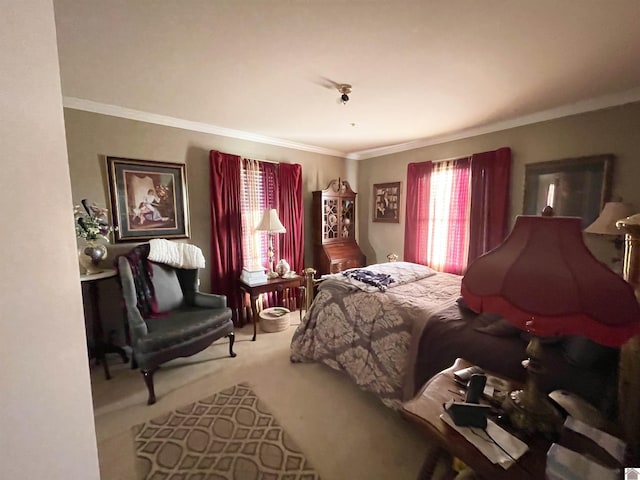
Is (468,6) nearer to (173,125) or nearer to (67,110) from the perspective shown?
(173,125)

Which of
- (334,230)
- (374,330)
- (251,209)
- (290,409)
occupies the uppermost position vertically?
(251,209)

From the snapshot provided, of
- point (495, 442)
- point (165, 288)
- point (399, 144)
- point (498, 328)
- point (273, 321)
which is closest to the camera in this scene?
point (495, 442)

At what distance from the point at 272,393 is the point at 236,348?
0.86 m

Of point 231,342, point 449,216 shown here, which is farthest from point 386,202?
point 231,342

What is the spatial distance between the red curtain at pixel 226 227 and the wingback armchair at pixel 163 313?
470 mm

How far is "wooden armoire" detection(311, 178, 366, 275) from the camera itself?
3930mm

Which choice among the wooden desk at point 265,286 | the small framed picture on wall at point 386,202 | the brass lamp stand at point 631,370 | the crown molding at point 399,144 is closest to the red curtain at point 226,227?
the wooden desk at point 265,286

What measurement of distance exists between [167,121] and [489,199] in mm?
3680

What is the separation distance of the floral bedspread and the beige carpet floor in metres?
0.15

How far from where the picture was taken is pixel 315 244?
413cm

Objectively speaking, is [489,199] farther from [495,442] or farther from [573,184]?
[495,442]

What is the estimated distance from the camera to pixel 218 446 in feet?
5.19

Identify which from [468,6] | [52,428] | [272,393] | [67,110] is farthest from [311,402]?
[67,110]

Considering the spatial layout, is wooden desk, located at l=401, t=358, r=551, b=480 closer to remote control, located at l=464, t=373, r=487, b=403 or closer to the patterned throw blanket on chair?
remote control, located at l=464, t=373, r=487, b=403
